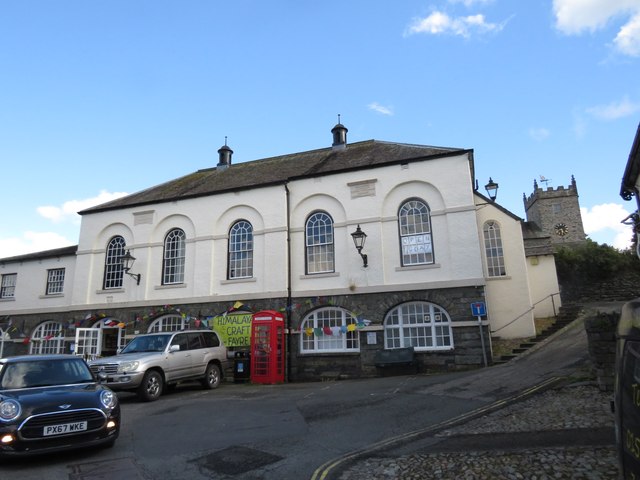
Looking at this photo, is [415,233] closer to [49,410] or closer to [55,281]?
[49,410]

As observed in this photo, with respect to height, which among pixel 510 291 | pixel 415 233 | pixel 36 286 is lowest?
pixel 510 291

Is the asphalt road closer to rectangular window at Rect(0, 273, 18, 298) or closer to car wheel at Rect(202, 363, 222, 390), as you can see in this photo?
car wheel at Rect(202, 363, 222, 390)

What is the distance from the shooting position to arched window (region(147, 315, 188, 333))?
18.8m

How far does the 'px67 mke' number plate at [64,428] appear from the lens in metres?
6.17

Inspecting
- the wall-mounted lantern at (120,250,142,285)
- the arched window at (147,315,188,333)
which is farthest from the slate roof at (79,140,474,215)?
the arched window at (147,315,188,333)

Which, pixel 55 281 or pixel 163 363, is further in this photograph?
pixel 55 281

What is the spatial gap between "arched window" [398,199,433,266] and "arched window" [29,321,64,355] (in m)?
16.7

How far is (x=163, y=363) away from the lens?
41.0 feet

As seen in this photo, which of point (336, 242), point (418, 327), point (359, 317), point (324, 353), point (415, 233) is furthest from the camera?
point (336, 242)

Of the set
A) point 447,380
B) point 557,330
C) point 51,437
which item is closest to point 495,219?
point 557,330

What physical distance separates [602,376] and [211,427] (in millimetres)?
7773

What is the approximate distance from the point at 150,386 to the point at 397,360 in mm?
7711

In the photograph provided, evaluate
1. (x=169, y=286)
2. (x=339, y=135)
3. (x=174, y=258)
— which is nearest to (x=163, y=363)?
(x=169, y=286)

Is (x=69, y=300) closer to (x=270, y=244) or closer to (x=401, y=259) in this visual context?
(x=270, y=244)
